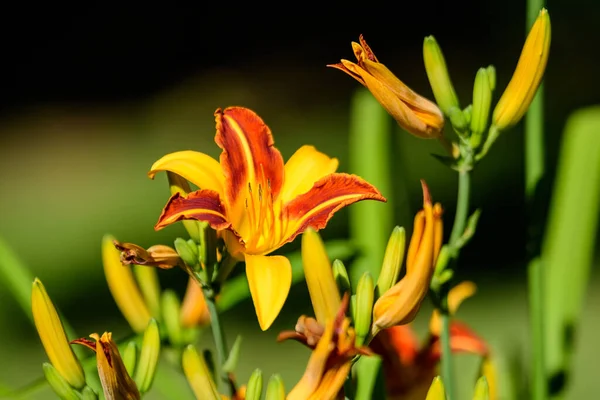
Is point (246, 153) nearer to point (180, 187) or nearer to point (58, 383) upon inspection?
point (180, 187)

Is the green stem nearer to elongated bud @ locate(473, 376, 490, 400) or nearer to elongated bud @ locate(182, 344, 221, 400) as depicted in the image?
elongated bud @ locate(182, 344, 221, 400)

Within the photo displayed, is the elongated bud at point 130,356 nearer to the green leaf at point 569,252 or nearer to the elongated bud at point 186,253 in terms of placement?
the elongated bud at point 186,253

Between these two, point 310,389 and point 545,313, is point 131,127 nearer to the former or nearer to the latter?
point 545,313

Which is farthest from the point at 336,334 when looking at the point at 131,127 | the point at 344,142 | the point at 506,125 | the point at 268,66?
the point at 268,66

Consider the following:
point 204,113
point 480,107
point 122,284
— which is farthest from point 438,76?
point 204,113

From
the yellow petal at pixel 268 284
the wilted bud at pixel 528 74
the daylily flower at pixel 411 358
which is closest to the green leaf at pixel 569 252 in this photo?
the daylily flower at pixel 411 358
